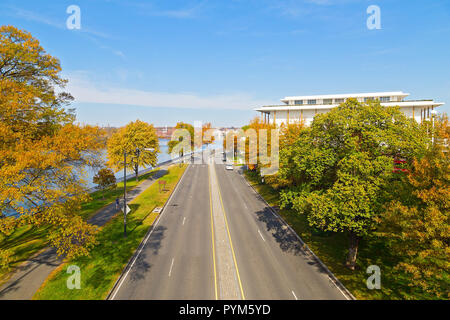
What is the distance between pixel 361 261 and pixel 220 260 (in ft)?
35.8

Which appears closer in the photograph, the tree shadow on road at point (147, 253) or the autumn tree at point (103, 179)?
the tree shadow on road at point (147, 253)

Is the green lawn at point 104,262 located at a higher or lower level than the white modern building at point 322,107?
lower

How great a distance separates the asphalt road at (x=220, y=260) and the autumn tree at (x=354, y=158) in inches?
161

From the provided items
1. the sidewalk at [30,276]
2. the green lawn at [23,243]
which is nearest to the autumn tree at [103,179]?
the green lawn at [23,243]

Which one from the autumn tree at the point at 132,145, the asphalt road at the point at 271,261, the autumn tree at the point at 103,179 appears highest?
the autumn tree at the point at 132,145

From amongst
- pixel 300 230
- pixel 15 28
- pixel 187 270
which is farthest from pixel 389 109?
pixel 15 28

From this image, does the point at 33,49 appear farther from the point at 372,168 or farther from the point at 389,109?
the point at 389,109

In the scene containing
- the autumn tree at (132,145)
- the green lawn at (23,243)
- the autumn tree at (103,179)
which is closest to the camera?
the green lawn at (23,243)

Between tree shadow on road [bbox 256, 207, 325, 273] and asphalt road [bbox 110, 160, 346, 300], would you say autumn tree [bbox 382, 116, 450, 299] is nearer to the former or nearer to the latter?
asphalt road [bbox 110, 160, 346, 300]

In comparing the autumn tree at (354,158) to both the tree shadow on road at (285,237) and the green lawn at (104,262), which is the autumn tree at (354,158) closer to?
the tree shadow on road at (285,237)

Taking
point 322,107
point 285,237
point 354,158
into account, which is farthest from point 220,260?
point 322,107

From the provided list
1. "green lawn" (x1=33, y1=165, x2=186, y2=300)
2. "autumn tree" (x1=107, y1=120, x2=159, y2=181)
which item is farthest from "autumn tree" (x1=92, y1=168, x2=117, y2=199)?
"green lawn" (x1=33, y1=165, x2=186, y2=300)

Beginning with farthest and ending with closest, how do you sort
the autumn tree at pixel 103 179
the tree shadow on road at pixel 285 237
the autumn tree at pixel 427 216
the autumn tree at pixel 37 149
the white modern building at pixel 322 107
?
the white modern building at pixel 322 107
the autumn tree at pixel 103 179
the tree shadow on road at pixel 285 237
the autumn tree at pixel 37 149
the autumn tree at pixel 427 216

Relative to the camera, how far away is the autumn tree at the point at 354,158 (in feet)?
49.3
